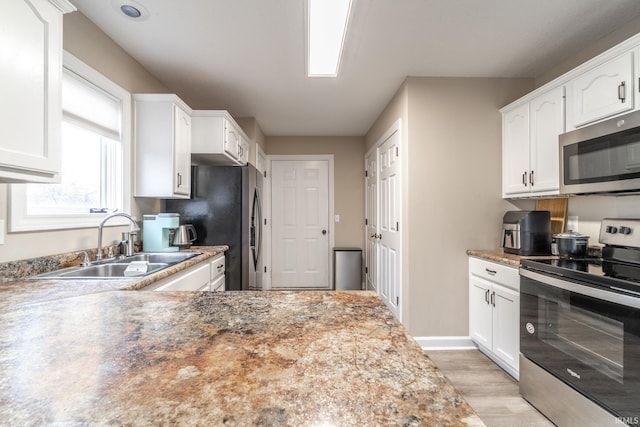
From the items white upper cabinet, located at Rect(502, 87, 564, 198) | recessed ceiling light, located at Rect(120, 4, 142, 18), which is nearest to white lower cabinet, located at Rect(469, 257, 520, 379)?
white upper cabinet, located at Rect(502, 87, 564, 198)

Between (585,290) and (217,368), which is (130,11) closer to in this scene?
(217,368)

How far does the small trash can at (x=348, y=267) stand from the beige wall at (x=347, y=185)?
0.30m

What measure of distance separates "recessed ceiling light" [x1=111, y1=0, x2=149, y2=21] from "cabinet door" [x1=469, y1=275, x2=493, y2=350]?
2.94 m

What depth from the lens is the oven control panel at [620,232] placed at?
1.69 m

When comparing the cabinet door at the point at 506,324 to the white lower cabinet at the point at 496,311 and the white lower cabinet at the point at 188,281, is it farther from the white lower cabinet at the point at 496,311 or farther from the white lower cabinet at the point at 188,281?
the white lower cabinet at the point at 188,281

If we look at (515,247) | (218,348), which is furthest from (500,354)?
(218,348)

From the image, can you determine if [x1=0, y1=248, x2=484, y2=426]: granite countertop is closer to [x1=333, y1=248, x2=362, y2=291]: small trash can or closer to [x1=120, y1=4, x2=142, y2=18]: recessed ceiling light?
[x1=120, y1=4, x2=142, y2=18]: recessed ceiling light

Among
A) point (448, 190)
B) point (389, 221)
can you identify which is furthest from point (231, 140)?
point (448, 190)

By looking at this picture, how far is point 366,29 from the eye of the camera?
196 centimetres

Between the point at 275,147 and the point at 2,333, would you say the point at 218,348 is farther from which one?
the point at 275,147

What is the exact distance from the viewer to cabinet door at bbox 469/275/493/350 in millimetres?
2287

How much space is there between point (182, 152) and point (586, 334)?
2.86 meters

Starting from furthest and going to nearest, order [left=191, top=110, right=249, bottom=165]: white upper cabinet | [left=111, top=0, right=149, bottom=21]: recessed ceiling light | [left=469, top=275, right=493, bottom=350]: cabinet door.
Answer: [left=191, top=110, right=249, bottom=165]: white upper cabinet → [left=469, top=275, right=493, bottom=350]: cabinet door → [left=111, top=0, right=149, bottom=21]: recessed ceiling light

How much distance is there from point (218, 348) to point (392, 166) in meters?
2.74
